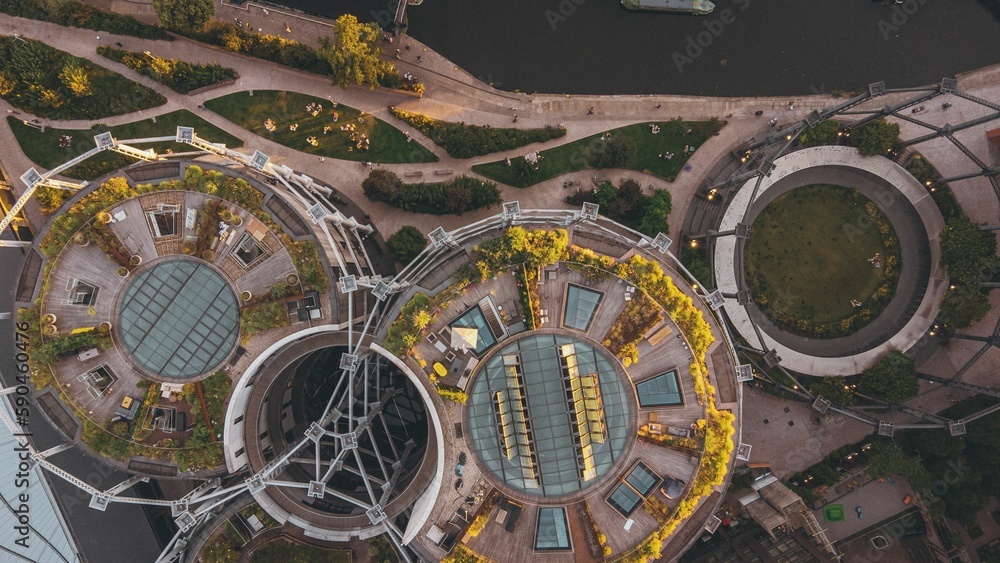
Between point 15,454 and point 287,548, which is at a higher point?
point 15,454

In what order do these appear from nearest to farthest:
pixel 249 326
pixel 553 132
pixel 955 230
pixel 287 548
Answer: pixel 249 326
pixel 287 548
pixel 955 230
pixel 553 132

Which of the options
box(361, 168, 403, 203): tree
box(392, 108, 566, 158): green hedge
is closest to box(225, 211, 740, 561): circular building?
box(361, 168, 403, 203): tree

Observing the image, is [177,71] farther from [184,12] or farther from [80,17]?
[80,17]

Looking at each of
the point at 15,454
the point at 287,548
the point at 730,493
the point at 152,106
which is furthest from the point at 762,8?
the point at 15,454

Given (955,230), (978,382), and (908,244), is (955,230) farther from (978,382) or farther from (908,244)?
(978,382)

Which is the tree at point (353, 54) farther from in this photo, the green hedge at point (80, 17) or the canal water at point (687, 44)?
the green hedge at point (80, 17)

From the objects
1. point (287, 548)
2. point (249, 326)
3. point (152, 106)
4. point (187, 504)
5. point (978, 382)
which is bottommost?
point (287, 548)

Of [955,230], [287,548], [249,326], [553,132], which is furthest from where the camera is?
[553,132]
